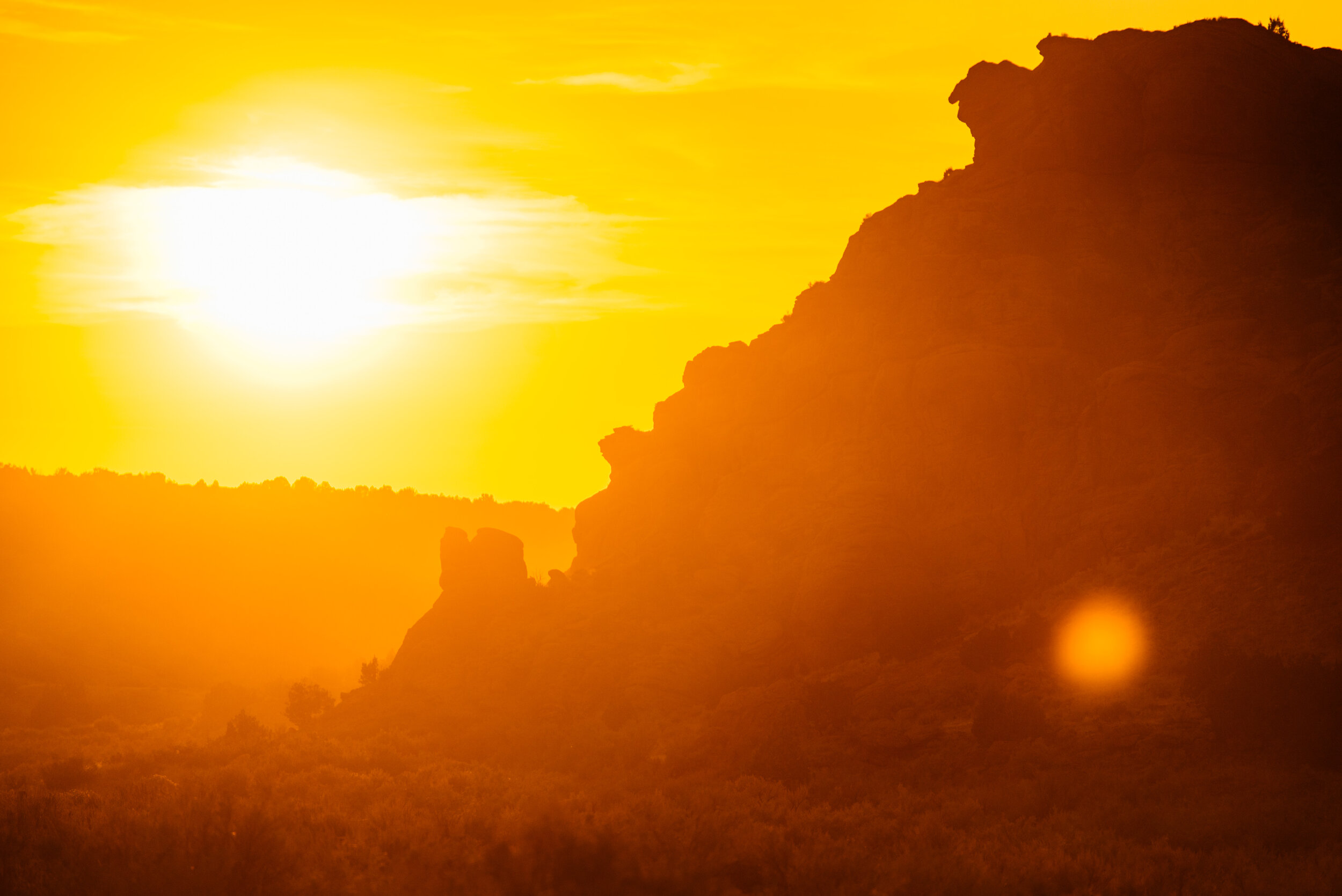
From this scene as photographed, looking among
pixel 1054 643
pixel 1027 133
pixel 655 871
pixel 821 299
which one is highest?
pixel 1027 133

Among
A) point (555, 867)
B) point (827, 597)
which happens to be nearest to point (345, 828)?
point (555, 867)

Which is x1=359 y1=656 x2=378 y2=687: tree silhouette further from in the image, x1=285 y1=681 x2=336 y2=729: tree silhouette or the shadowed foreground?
the shadowed foreground

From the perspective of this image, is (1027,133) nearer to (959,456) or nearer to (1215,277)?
(1215,277)

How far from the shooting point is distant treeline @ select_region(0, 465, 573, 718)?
403 feet

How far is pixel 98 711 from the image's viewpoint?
9869 cm

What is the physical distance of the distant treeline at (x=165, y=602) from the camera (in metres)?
123

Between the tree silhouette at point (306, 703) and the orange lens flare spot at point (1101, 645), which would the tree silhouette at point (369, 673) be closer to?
the tree silhouette at point (306, 703)

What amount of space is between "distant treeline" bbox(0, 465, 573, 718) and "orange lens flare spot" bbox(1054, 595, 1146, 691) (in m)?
85.4

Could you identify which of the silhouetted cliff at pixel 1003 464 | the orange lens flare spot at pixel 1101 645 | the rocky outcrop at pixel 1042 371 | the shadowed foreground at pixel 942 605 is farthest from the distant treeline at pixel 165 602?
the orange lens flare spot at pixel 1101 645

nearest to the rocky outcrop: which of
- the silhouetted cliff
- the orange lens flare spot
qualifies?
the silhouetted cliff

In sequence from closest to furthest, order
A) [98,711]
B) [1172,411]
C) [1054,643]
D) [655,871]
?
1. [655,871]
2. [1054,643]
3. [1172,411]
4. [98,711]

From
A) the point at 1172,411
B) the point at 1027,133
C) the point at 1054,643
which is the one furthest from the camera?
the point at 1027,133

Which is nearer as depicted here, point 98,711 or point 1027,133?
point 1027,133

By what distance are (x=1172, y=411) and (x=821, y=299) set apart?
24.2 meters
